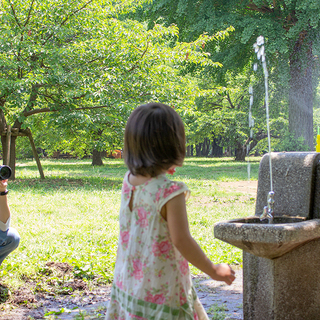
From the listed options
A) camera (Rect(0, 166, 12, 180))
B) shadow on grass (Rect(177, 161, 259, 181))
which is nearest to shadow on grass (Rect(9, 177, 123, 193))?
shadow on grass (Rect(177, 161, 259, 181))

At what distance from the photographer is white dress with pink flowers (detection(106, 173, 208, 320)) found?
1473mm

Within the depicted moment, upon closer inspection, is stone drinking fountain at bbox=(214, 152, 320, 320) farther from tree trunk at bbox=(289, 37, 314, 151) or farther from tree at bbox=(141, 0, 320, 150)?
tree trunk at bbox=(289, 37, 314, 151)

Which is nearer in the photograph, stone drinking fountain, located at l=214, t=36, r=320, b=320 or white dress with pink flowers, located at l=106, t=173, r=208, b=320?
white dress with pink flowers, located at l=106, t=173, r=208, b=320

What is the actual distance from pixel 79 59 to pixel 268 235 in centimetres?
942

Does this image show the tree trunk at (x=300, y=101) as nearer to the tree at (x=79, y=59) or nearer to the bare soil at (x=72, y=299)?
the tree at (x=79, y=59)

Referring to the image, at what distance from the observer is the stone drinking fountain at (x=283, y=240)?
2.25 meters

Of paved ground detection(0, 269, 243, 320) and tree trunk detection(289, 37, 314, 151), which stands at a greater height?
tree trunk detection(289, 37, 314, 151)

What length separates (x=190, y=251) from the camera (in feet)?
4.75

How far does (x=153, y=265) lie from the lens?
1.50m

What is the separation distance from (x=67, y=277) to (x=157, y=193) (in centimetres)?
265

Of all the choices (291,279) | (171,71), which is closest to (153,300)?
(291,279)

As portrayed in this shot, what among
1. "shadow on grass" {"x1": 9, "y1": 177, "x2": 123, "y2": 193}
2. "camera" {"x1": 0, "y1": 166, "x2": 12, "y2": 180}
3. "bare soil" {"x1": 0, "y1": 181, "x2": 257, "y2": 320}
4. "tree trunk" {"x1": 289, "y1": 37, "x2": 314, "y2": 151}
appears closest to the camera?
"camera" {"x1": 0, "y1": 166, "x2": 12, "y2": 180}

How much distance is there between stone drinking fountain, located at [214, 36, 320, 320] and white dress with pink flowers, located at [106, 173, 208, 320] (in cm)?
82

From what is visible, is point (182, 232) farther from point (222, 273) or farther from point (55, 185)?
point (55, 185)
